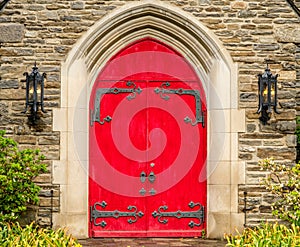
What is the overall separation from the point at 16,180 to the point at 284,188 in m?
3.44

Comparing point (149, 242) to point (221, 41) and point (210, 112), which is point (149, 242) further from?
point (221, 41)

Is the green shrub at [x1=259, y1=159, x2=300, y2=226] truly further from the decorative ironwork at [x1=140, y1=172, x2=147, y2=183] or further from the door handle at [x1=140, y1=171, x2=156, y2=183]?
the decorative ironwork at [x1=140, y1=172, x2=147, y2=183]

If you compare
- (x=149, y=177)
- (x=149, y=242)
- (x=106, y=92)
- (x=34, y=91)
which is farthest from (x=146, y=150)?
(x=34, y=91)

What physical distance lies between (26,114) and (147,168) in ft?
5.91

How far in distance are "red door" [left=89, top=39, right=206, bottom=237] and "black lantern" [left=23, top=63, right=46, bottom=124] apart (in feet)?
2.45

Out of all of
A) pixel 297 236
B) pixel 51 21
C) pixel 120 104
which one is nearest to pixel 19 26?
pixel 51 21

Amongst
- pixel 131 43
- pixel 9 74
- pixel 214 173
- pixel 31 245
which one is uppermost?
pixel 131 43

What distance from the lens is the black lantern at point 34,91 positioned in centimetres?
718

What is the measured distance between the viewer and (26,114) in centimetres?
734

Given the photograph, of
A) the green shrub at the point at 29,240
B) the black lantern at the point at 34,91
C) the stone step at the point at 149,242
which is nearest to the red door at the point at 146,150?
the stone step at the point at 149,242

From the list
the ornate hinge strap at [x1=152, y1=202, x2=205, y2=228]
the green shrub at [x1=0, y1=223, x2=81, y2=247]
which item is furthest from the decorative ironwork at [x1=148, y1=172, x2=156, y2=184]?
the green shrub at [x1=0, y1=223, x2=81, y2=247]

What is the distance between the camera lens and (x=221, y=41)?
7387 mm

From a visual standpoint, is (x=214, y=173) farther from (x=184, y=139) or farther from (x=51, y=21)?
(x=51, y=21)

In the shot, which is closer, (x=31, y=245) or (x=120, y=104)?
(x=31, y=245)
